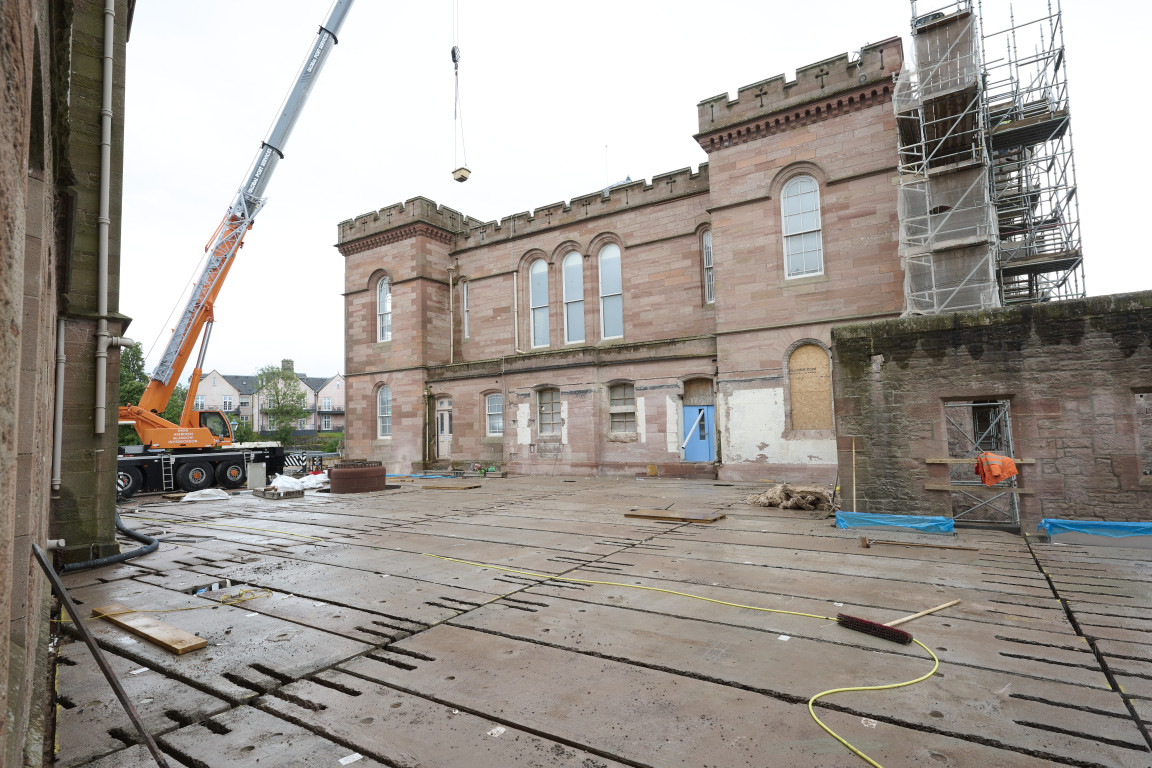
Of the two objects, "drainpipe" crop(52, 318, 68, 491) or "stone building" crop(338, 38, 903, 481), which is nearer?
"drainpipe" crop(52, 318, 68, 491)

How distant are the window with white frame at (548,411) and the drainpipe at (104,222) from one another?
48.6 ft

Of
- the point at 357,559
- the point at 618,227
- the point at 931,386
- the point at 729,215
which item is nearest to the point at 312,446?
the point at 618,227

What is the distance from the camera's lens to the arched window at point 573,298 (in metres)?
23.0

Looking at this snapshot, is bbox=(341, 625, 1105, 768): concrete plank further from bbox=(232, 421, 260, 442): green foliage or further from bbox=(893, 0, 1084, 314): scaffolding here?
bbox=(232, 421, 260, 442): green foliage

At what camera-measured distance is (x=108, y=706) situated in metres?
3.57

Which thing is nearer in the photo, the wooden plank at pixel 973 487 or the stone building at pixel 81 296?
the stone building at pixel 81 296

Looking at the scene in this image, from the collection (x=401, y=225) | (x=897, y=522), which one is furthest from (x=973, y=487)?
(x=401, y=225)

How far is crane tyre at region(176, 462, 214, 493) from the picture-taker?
18.5 metres

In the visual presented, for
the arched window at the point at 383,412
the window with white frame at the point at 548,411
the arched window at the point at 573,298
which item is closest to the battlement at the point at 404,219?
the arched window at the point at 573,298

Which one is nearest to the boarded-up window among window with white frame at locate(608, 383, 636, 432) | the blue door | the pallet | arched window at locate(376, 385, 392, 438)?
the blue door

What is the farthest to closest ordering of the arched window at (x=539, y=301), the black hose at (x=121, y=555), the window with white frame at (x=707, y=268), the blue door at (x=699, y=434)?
1. the arched window at (x=539, y=301)
2. the window with white frame at (x=707, y=268)
3. the blue door at (x=699, y=434)
4. the black hose at (x=121, y=555)

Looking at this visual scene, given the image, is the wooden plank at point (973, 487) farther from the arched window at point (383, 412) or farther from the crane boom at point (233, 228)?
the arched window at point (383, 412)

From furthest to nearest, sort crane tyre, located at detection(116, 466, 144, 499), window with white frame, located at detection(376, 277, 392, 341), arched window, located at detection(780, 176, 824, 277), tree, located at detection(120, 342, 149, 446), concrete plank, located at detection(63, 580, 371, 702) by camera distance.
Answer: tree, located at detection(120, 342, 149, 446), window with white frame, located at detection(376, 277, 392, 341), crane tyre, located at detection(116, 466, 144, 499), arched window, located at detection(780, 176, 824, 277), concrete plank, located at detection(63, 580, 371, 702)

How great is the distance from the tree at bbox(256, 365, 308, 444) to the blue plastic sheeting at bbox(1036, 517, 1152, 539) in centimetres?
5110
